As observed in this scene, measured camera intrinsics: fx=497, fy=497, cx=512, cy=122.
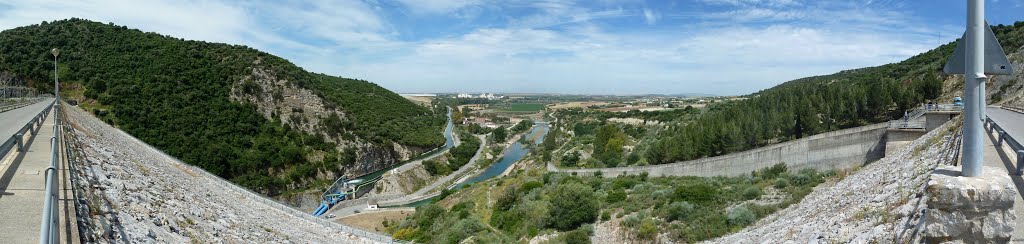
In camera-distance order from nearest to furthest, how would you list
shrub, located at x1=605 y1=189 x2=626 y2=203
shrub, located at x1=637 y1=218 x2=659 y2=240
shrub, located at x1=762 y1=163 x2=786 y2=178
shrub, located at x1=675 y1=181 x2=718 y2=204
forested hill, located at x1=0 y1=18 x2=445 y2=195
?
shrub, located at x1=637 y1=218 x2=659 y2=240 < shrub, located at x1=675 y1=181 x2=718 y2=204 < shrub, located at x1=605 y1=189 x2=626 y2=203 < shrub, located at x1=762 y1=163 x2=786 y2=178 < forested hill, located at x1=0 y1=18 x2=445 y2=195

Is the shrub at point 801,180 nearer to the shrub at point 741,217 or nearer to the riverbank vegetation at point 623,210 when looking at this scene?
the riverbank vegetation at point 623,210

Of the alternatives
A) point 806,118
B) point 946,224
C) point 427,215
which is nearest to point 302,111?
point 427,215

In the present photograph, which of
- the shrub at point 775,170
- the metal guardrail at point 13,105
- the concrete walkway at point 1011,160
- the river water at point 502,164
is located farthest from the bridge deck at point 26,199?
the river water at point 502,164

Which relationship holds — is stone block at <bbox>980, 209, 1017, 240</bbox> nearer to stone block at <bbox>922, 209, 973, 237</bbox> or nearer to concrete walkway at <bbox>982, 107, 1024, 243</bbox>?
stone block at <bbox>922, 209, 973, 237</bbox>

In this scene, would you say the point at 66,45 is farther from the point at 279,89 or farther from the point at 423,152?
the point at 423,152

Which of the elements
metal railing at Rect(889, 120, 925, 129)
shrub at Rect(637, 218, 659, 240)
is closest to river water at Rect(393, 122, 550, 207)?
shrub at Rect(637, 218, 659, 240)

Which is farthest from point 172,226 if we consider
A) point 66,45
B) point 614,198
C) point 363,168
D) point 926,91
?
point 66,45
